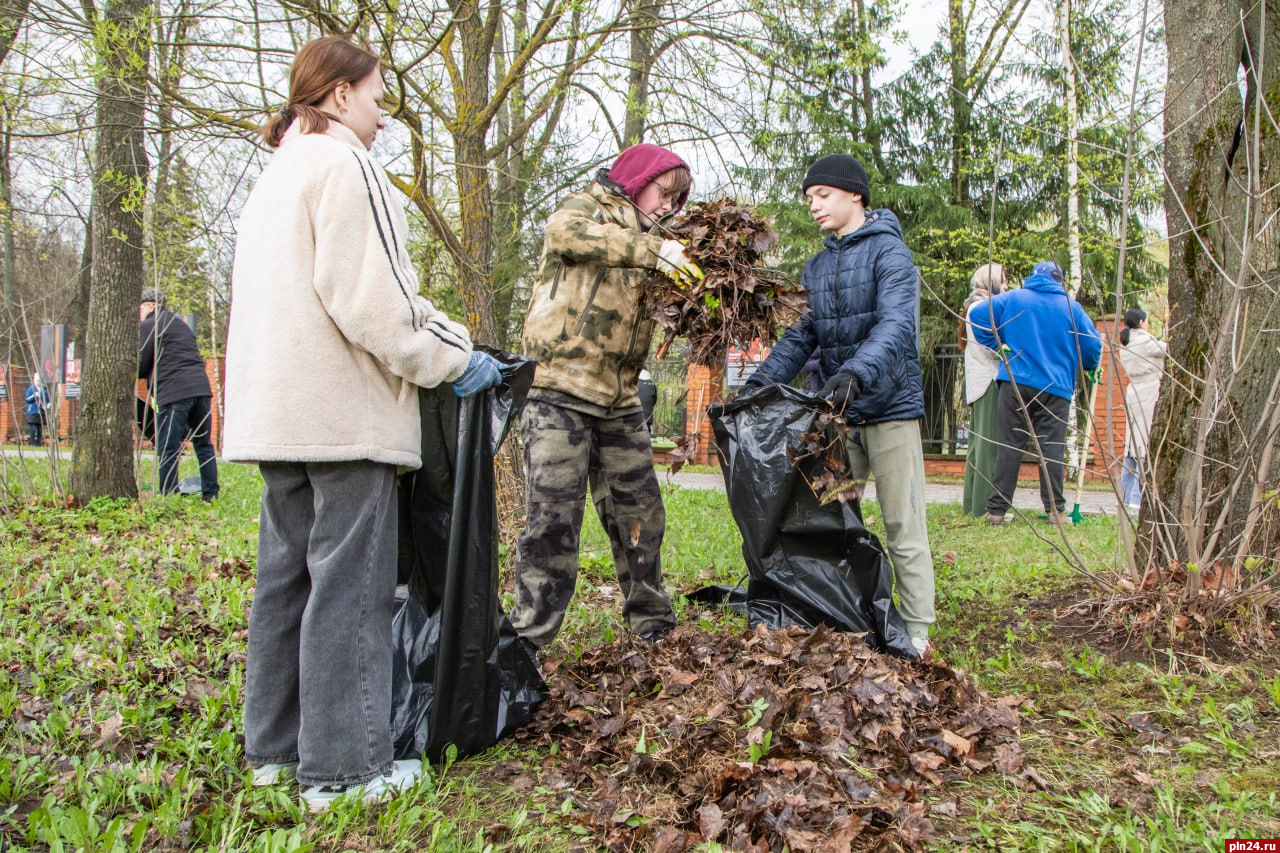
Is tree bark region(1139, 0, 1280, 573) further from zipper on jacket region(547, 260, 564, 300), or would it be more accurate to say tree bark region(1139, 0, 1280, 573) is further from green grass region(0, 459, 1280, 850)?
zipper on jacket region(547, 260, 564, 300)

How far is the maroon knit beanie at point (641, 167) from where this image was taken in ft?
11.1

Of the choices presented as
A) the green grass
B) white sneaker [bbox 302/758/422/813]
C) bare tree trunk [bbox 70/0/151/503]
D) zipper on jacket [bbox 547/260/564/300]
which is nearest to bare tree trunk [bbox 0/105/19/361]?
bare tree trunk [bbox 70/0/151/503]

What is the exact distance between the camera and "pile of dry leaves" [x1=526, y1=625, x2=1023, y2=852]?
2166 mm

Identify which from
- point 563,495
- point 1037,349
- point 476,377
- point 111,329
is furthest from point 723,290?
point 111,329

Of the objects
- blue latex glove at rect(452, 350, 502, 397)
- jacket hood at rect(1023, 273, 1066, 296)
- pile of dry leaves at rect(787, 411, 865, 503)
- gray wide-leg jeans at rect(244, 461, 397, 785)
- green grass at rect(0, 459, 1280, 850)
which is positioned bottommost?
green grass at rect(0, 459, 1280, 850)

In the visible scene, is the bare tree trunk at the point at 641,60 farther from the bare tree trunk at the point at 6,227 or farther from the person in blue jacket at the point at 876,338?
the bare tree trunk at the point at 6,227

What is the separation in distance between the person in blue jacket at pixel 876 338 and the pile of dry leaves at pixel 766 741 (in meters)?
0.53

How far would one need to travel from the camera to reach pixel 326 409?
2.20m

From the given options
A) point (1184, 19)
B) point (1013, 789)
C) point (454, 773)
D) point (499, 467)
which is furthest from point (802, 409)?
point (499, 467)

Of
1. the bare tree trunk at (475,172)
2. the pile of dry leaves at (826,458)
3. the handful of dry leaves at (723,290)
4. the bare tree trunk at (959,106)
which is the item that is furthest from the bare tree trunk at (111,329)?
the bare tree trunk at (959,106)

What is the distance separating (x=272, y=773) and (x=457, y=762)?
0.50 metres

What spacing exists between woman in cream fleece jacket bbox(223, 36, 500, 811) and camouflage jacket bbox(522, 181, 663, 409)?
855 mm

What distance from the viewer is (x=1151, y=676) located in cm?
313

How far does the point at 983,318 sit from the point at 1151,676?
424cm
